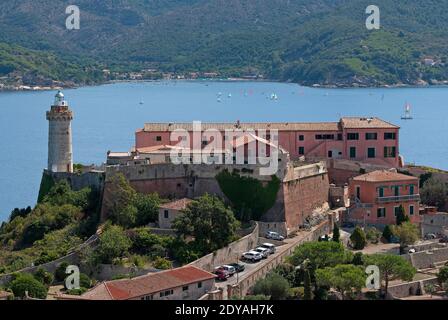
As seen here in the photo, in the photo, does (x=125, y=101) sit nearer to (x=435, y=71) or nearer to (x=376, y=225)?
(x=435, y=71)

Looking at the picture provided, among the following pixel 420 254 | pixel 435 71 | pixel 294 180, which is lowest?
pixel 420 254

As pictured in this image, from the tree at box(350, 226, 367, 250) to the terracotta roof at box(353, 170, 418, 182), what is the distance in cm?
338

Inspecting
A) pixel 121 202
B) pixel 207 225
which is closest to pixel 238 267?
pixel 207 225

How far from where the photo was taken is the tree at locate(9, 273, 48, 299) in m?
24.7

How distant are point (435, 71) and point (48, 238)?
153m

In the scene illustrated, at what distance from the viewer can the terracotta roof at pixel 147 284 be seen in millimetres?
22844

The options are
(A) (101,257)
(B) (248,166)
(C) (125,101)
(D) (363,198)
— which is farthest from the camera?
(C) (125,101)

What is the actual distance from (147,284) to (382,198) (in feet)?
41.8

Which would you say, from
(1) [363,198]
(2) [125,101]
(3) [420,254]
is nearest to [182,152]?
(1) [363,198]

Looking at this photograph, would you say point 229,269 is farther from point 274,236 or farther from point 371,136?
point 371,136

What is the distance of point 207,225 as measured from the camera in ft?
93.9

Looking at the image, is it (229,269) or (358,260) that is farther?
(358,260)

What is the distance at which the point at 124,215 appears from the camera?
3078 centimetres

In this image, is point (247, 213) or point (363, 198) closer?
point (247, 213)
